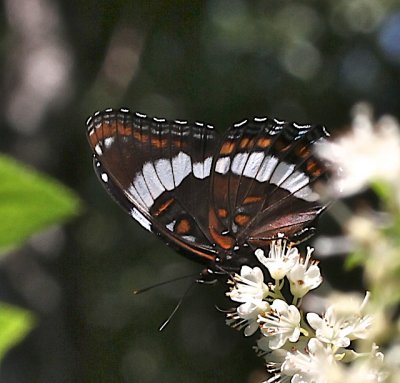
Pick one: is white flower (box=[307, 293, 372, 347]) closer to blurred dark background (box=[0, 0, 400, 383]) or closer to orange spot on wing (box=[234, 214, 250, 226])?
orange spot on wing (box=[234, 214, 250, 226])

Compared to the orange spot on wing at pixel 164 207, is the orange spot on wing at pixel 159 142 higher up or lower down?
higher up

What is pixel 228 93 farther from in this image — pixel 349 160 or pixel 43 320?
pixel 349 160

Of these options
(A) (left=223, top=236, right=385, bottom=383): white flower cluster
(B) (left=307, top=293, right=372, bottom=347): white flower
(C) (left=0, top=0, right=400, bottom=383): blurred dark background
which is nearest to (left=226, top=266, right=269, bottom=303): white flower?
(A) (left=223, top=236, right=385, bottom=383): white flower cluster

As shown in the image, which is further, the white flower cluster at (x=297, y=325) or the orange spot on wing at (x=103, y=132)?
the orange spot on wing at (x=103, y=132)

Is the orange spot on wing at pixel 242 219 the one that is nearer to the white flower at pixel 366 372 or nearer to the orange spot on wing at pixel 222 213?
the orange spot on wing at pixel 222 213

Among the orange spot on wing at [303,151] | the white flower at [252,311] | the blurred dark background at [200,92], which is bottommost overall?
the blurred dark background at [200,92]

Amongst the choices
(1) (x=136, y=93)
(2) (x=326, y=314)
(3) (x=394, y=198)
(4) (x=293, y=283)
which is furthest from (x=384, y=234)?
(1) (x=136, y=93)

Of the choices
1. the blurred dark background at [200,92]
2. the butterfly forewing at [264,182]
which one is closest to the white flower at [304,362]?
the butterfly forewing at [264,182]
